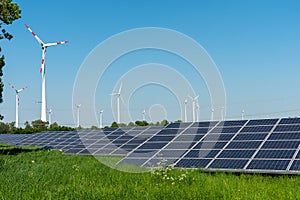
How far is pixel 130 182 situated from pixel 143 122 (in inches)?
1743

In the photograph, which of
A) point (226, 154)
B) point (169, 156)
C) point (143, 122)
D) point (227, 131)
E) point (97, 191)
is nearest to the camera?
point (97, 191)

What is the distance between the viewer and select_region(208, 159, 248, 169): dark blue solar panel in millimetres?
13834

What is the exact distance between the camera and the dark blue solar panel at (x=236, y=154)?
14582mm

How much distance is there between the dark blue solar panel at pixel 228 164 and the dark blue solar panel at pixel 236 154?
36cm

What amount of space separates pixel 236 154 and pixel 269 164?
5.64ft

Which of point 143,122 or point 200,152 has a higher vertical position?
point 143,122

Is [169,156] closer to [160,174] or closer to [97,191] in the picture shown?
[160,174]

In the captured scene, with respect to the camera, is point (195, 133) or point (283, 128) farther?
point (195, 133)

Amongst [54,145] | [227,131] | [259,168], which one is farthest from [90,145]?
[259,168]

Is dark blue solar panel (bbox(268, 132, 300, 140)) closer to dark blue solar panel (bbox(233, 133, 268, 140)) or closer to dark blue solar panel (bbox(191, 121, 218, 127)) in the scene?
dark blue solar panel (bbox(233, 133, 268, 140))

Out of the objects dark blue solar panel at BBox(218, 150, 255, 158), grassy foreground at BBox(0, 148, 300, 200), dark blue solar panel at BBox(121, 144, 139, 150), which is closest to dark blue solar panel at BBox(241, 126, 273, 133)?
dark blue solar panel at BBox(218, 150, 255, 158)

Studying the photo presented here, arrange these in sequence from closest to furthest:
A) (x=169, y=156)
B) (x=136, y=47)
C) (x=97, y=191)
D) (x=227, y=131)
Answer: (x=97, y=191), (x=169, y=156), (x=227, y=131), (x=136, y=47)

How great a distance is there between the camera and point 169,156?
54.0ft

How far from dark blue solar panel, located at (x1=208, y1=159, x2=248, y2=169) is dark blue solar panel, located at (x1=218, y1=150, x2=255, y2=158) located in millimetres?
364
